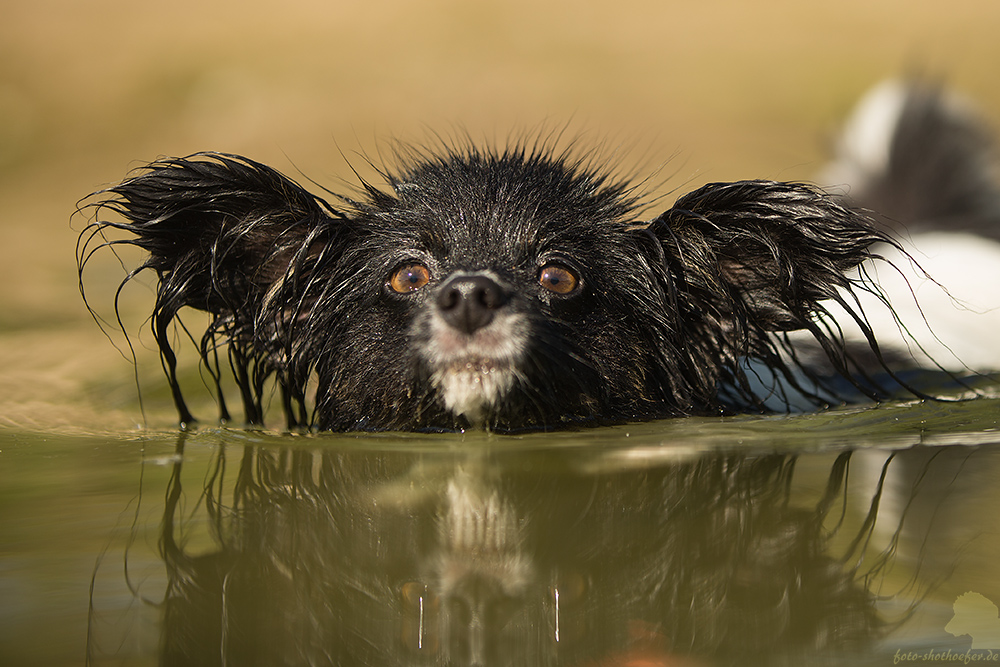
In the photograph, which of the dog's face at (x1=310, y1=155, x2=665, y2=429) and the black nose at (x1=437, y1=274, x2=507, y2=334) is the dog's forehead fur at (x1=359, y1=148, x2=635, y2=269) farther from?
the black nose at (x1=437, y1=274, x2=507, y2=334)

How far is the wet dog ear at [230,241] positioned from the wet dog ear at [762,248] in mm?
1631

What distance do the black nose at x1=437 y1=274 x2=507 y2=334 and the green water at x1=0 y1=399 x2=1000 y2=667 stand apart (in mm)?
480

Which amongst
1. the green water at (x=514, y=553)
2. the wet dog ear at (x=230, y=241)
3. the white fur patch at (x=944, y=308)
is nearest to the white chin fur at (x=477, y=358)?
the green water at (x=514, y=553)

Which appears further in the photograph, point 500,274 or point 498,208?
point 498,208

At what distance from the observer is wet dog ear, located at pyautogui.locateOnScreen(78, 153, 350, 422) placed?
4.08 metres

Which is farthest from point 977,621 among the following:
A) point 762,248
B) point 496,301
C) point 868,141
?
point 868,141

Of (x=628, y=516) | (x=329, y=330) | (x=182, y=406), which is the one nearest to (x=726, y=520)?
(x=628, y=516)

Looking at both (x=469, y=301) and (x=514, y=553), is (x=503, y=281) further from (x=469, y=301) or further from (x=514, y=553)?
(x=514, y=553)

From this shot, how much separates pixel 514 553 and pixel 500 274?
1.72 meters

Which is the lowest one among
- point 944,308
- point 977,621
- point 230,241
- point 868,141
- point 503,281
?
point 977,621

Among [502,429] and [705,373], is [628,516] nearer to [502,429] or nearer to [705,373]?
[502,429]

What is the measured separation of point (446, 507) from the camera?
2.69 meters

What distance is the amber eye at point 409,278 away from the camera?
396cm

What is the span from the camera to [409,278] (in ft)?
13.1
